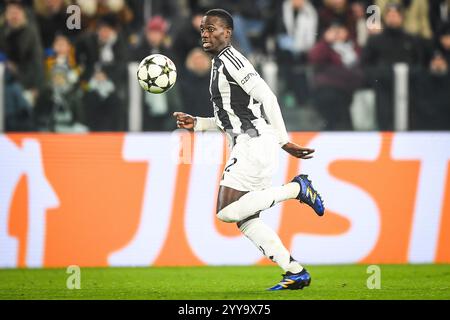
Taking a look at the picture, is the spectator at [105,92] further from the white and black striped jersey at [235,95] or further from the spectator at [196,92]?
the white and black striped jersey at [235,95]

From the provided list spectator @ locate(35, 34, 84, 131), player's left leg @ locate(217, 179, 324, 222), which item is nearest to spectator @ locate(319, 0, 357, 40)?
spectator @ locate(35, 34, 84, 131)

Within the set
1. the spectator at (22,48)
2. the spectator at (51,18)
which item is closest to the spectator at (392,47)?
the spectator at (51,18)

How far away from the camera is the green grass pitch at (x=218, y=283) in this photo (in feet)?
26.7

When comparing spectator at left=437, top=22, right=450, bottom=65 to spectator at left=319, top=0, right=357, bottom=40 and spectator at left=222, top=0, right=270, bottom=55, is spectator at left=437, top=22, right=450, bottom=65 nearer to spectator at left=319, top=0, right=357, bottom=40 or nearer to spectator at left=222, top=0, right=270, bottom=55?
spectator at left=319, top=0, right=357, bottom=40

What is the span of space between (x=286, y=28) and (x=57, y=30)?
3083mm

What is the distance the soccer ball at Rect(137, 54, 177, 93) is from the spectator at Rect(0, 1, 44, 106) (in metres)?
3.88

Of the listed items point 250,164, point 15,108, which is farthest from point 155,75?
point 15,108

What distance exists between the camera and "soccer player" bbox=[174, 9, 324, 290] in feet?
27.0

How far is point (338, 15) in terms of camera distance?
1410 centimetres

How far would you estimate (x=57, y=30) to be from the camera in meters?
13.4

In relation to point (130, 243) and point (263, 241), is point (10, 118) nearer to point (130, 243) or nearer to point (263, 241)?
point (130, 243)

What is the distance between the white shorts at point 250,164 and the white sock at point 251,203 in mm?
91

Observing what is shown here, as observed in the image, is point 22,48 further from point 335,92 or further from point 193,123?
point 193,123
